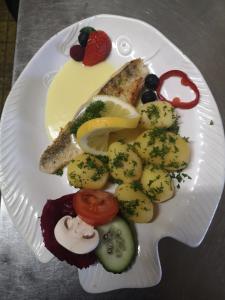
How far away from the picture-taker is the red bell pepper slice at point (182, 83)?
133 cm

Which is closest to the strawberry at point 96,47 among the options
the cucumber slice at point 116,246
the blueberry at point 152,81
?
the blueberry at point 152,81

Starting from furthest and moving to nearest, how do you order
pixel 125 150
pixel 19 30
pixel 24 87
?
pixel 19 30, pixel 24 87, pixel 125 150

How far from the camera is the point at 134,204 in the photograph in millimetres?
1180

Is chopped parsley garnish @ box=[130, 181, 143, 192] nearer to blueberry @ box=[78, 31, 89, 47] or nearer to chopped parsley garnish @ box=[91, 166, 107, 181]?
chopped parsley garnish @ box=[91, 166, 107, 181]

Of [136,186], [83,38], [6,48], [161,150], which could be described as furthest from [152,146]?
[6,48]

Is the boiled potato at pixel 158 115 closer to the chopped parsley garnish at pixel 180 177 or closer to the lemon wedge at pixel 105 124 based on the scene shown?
the lemon wedge at pixel 105 124

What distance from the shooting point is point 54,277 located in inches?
51.8

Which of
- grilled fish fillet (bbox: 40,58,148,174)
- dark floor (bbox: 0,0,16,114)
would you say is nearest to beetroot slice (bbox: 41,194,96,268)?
grilled fish fillet (bbox: 40,58,148,174)

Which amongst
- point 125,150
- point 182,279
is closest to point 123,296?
point 182,279

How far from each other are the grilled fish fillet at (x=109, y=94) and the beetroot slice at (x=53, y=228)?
150 mm

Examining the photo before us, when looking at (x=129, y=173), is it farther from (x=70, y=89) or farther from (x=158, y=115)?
(x=70, y=89)

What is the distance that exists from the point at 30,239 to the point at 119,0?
1107 mm

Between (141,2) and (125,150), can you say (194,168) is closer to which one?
(125,150)

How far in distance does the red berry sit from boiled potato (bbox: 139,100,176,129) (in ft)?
1.22
